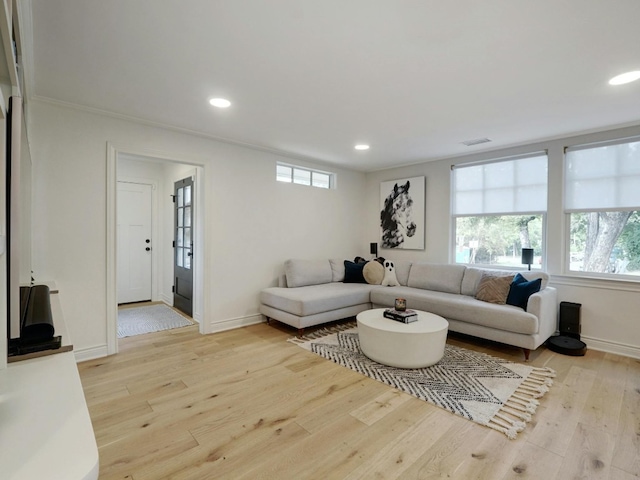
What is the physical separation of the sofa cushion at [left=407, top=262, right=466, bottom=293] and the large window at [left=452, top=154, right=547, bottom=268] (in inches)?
16.7

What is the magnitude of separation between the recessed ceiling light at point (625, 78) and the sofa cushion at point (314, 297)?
10.5ft

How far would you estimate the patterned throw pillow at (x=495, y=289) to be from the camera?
3.56 meters

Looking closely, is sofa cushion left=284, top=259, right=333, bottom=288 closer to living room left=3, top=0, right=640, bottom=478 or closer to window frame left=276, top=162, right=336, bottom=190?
living room left=3, top=0, right=640, bottom=478

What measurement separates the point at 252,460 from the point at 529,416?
1852 millimetres

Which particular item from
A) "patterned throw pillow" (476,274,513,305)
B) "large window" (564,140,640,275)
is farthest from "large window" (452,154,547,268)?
"patterned throw pillow" (476,274,513,305)

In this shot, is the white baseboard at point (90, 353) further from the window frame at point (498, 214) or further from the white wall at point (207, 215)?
the window frame at point (498, 214)

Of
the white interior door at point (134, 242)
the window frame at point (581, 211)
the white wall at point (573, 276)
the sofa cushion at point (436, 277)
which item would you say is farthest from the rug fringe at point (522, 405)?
the white interior door at point (134, 242)

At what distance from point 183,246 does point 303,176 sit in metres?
2.10

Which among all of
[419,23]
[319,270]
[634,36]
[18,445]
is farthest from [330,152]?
[18,445]

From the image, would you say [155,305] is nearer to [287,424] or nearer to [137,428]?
[137,428]

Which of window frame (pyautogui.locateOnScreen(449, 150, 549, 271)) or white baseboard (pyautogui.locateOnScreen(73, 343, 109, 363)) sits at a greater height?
window frame (pyautogui.locateOnScreen(449, 150, 549, 271))

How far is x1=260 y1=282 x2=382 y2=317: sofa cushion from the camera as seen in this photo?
380 cm

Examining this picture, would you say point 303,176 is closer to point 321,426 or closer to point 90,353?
point 90,353

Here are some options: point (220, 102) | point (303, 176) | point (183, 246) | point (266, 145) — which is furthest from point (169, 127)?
point (303, 176)
